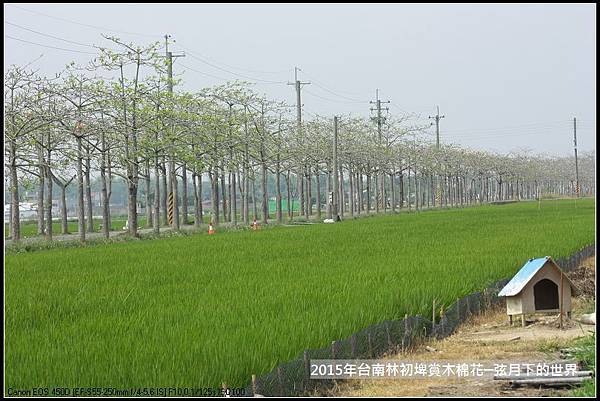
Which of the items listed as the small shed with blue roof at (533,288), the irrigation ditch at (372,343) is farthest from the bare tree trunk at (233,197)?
the small shed with blue roof at (533,288)

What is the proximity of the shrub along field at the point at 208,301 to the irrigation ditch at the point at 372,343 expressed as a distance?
0.58ft

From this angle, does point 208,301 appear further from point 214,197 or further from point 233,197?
point 233,197

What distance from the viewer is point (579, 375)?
5910 millimetres

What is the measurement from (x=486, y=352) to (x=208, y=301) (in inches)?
109

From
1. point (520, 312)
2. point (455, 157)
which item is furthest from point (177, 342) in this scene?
point (455, 157)

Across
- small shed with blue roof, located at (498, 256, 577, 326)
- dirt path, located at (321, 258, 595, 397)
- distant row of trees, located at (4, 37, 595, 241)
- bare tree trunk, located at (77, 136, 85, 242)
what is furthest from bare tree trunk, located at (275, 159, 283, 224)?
small shed with blue roof, located at (498, 256, 577, 326)

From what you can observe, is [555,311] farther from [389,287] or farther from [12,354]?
[12,354]

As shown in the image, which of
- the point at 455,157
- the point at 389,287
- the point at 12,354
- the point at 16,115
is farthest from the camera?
the point at 455,157

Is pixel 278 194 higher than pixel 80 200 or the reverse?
higher

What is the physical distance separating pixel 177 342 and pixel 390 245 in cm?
1197

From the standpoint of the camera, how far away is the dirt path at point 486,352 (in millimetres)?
6016

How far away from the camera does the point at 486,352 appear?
7.42 m

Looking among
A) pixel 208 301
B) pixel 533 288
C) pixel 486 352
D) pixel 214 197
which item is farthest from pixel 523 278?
pixel 214 197

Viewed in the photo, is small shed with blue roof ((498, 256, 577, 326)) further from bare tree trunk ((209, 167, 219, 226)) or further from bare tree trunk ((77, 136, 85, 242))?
bare tree trunk ((209, 167, 219, 226))
